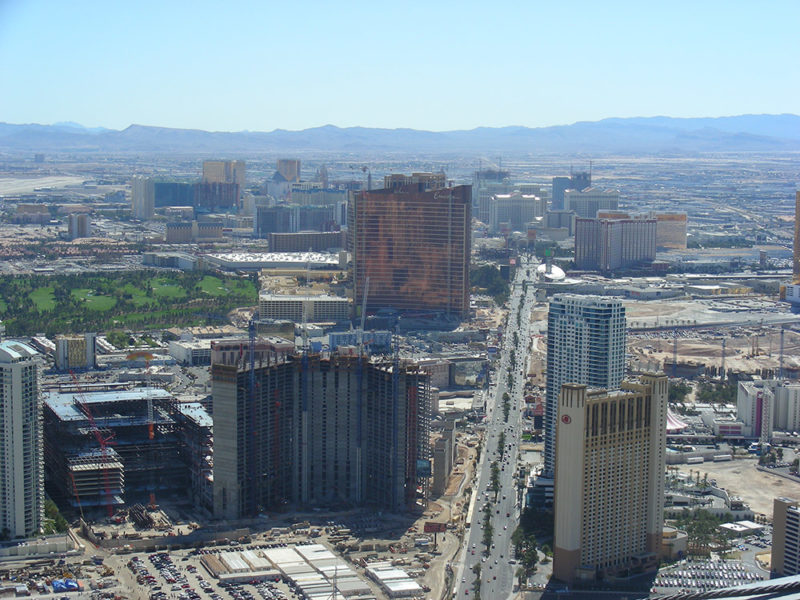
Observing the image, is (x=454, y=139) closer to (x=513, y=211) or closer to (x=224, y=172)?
(x=224, y=172)

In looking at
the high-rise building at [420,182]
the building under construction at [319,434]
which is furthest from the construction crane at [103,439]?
the high-rise building at [420,182]

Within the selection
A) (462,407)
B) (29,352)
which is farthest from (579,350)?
(29,352)

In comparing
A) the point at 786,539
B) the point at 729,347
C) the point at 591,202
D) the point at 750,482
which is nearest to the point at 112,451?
the point at 786,539

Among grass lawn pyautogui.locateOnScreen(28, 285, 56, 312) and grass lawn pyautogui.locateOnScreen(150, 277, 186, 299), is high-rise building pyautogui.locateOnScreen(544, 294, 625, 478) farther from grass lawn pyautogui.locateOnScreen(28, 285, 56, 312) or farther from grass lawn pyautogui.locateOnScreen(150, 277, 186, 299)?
grass lawn pyautogui.locateOnScreen(150, 277, 186, 299)

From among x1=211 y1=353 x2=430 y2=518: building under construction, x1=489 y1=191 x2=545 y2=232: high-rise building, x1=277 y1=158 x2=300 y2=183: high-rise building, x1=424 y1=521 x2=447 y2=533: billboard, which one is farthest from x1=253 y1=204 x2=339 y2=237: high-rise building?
x1=424 y1=521 x2=447 y2=533: billboard

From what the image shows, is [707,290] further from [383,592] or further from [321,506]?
[383,592]

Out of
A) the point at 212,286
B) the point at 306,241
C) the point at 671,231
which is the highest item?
the point at 671,231
